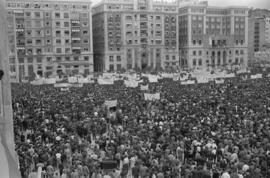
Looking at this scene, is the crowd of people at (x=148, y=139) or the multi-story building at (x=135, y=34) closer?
the crowd of people at (x=148, y=139)

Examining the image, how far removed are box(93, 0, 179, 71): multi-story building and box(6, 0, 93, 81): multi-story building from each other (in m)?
5.50

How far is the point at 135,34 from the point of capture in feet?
331

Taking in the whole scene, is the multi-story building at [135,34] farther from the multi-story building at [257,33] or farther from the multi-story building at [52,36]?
the multi-story building at [257,33]

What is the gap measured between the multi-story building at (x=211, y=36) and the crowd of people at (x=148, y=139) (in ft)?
261

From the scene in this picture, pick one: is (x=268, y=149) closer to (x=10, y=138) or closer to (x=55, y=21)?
(x=10, y=138)

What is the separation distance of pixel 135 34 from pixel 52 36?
21.3 m

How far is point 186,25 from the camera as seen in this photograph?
359 feet

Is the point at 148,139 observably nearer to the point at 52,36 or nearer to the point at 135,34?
the point at 52,36

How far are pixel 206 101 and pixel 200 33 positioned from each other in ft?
271

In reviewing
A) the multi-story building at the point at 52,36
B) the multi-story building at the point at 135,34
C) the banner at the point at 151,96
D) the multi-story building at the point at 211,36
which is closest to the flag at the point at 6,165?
the banner at the point at 151,96

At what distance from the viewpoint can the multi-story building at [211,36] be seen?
108625 millimetres

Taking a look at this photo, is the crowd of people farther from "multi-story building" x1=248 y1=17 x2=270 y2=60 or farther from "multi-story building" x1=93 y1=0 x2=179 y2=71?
"multi-story building" x1=248 y1=17 x2=270 y2=60

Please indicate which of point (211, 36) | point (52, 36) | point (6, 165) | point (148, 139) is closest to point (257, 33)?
point (211, 36)

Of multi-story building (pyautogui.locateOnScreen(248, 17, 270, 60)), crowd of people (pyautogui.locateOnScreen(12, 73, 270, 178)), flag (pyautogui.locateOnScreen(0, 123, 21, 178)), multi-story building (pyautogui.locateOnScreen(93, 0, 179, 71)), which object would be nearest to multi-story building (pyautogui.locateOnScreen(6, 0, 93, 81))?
multi-story building (pyautogui.locateOnScreen(93, 0, 179, 71))
